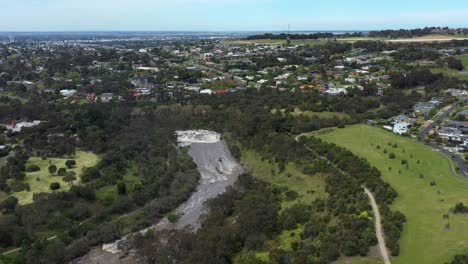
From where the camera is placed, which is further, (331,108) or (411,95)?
(411,95)

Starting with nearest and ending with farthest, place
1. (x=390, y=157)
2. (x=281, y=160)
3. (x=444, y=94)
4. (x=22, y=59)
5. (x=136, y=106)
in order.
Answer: (x=390, y=157) → (x=281, y=160) → (x=444, y=94) → (x=136, y=106) → (x=22, y=59)

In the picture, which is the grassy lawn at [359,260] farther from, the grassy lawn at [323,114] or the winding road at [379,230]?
the grassy lawn at [323,114]

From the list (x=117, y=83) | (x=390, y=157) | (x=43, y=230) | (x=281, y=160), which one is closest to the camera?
(x=43, y=230)

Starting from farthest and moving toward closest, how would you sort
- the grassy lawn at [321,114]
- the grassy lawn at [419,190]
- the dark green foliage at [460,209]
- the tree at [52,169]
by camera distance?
the grassy lawn at [321,114] → the tree at [52,169] → the dark green foliage at [460,209] → the grassy lawn at [419,190]

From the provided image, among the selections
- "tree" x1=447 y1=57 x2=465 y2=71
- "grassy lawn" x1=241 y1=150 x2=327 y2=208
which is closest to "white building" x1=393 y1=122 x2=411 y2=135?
"grassy lawn" x1=241 y1=150 x2=327 y2=208

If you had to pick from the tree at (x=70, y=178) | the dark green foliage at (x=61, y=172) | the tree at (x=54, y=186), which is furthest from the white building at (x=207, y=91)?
the tree at (x=54, y=186)

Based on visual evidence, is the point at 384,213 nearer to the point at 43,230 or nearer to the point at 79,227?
the point at 79,227

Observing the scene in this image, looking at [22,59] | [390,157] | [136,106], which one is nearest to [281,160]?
[390,157]
